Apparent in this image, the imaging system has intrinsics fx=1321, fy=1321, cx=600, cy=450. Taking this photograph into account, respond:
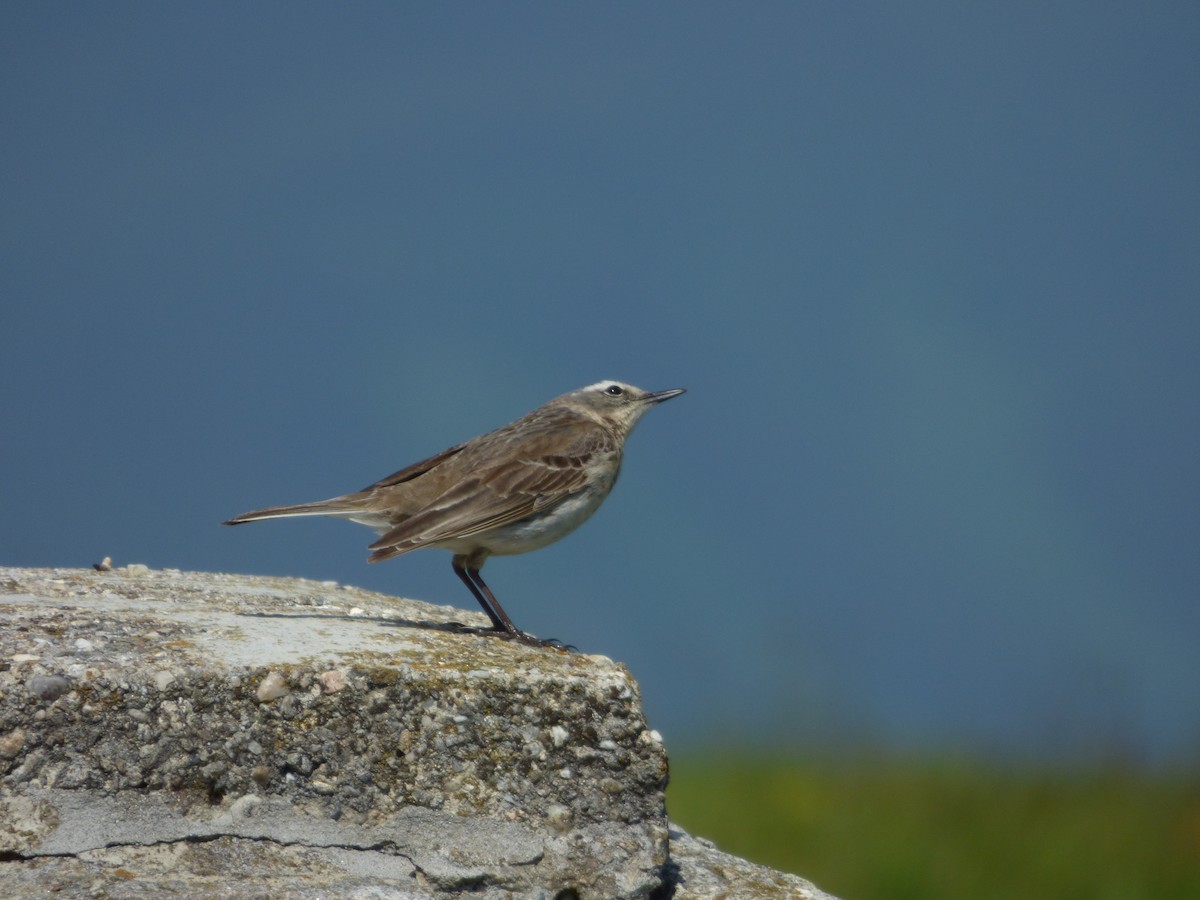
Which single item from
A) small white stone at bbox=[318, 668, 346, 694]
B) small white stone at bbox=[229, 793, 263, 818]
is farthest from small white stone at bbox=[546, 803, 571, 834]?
small white stone at bbox=[229, 793, 263, 818]

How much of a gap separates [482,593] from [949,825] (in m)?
5.07

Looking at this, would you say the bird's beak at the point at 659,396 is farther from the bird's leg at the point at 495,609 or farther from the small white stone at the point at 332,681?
the small white stone at the point at 332,681

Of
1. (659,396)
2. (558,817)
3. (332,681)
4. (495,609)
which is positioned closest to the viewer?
(332,681)

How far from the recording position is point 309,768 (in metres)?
4.50

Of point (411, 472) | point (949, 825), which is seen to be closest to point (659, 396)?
point (411, 472)

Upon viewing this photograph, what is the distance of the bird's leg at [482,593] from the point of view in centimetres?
670

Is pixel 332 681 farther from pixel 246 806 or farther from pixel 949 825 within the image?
pixel 949 825

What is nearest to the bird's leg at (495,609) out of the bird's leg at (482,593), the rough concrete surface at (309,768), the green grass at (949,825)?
the bird's leg at (482,593)

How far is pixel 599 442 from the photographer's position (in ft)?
24.5

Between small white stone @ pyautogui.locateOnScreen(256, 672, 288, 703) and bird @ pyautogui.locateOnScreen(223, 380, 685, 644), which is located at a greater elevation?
bird @ pyautogui.locateOnScreen(223, 380, 685, 644)

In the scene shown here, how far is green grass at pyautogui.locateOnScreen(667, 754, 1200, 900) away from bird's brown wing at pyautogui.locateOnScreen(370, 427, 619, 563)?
127 inches

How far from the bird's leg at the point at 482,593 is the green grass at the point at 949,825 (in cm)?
304

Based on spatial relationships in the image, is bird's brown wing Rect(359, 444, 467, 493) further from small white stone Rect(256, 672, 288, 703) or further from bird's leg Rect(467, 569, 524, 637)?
small white stone Rect(256, 672, 288, 703)

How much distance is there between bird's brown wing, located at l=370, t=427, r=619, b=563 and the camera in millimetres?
6602
